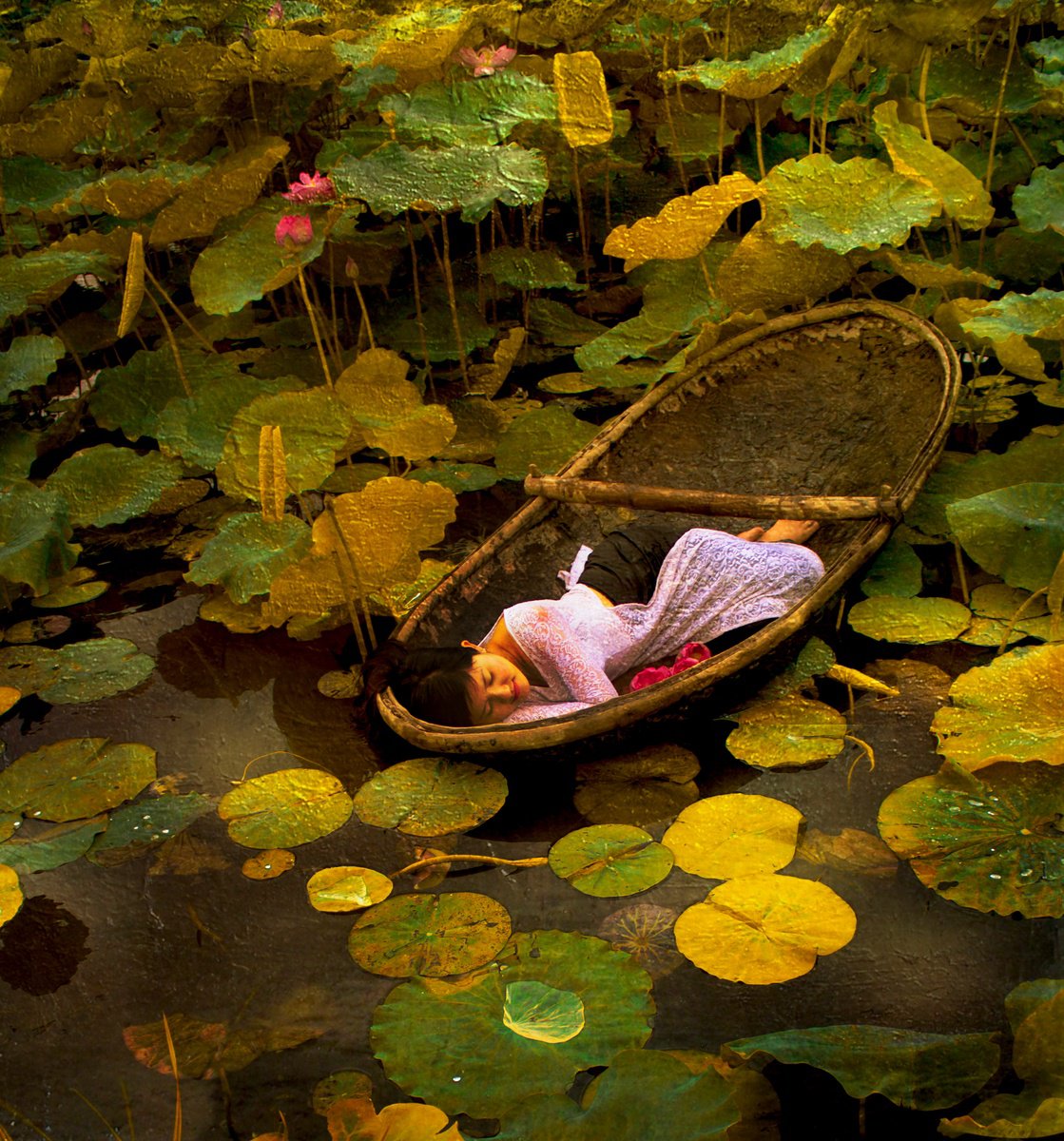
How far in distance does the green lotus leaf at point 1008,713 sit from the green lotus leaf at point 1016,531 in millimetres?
271

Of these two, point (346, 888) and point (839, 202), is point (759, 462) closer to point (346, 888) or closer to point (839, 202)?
point (839, 202)

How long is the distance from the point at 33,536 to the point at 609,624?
42.4 inches

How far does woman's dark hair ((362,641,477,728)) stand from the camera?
5.44ft

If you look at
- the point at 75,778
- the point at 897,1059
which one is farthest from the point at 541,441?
the point at 897,1059

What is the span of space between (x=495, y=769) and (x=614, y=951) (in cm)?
43

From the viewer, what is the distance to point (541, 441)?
2504 millimetres

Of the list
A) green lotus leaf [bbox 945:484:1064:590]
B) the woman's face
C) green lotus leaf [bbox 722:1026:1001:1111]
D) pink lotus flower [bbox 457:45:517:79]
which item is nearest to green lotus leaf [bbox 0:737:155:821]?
the woman's face

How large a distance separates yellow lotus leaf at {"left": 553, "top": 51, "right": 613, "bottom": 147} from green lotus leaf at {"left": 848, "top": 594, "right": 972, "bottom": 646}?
3.84 feet

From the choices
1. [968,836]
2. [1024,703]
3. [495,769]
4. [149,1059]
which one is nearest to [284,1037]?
[149,1059]

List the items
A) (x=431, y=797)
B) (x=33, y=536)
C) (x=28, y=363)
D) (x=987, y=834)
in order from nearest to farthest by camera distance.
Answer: (x=987, y=834), (x=431, y=797), (x=33, y=536), (x=28, y=363)

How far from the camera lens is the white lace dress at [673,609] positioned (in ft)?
5.81

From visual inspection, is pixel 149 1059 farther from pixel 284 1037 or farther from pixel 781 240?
pixel 781 240

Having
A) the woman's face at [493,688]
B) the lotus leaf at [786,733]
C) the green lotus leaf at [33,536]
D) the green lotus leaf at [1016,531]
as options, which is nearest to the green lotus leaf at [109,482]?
the green lotus leaf at [33,536]

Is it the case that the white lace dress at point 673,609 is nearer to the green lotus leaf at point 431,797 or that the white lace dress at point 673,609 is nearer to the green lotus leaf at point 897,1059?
the green lotus leaf at point 431,797
